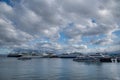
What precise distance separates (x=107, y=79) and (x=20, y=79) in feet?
72.7

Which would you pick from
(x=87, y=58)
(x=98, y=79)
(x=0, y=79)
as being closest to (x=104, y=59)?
(x=87, y=58)

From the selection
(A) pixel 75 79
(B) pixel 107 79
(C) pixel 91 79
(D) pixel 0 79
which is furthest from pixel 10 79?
(B) pixel 107 79

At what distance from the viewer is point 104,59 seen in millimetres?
146000

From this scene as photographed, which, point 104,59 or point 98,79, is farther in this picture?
point 104,59

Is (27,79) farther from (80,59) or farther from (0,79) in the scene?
(80,59)

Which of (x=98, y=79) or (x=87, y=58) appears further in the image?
(x=87, y=58)

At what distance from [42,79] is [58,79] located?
4124 mm

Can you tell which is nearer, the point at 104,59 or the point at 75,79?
the point at 75,79

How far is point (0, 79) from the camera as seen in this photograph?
4806 cm

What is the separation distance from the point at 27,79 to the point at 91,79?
53.8 feet

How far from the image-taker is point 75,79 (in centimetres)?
4731

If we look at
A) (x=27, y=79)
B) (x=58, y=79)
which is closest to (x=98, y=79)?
(x=58, y=79)

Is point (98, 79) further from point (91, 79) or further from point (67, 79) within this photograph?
point (67, 79)

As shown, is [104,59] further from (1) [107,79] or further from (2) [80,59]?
(1) [107,79]
